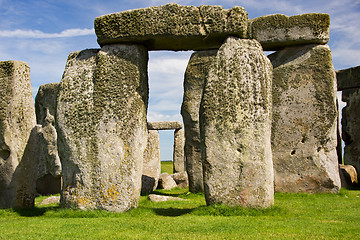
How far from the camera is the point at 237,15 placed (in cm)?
840

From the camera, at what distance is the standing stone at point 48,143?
14305 millimetres

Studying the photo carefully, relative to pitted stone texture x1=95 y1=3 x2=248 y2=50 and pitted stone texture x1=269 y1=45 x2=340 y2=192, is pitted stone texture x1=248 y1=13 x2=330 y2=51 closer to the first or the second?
pitted stone texture x1=269 y1=45 x2=340 y2=192

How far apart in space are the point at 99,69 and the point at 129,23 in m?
1.03

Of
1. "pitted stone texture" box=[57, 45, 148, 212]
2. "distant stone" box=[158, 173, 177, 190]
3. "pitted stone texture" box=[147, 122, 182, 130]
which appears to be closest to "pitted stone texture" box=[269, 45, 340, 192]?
"distant stone" box=[158, 173, 177, 190]

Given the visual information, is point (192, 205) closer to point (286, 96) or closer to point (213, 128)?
point (213, 128)

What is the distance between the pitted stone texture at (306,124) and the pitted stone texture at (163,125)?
1008 cm

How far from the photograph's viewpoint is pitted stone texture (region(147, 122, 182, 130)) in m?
22.0

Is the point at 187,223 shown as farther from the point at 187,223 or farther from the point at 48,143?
the point at 48,143

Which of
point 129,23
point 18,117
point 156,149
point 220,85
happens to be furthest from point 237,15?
point 156,149

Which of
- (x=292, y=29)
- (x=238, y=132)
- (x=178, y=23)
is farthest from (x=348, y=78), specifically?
(x=178, y=23)

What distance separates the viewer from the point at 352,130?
1623cm

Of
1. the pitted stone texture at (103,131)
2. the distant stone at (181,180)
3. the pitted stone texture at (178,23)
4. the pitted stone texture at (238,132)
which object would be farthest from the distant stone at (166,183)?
the pitted stone texture at (178,23)

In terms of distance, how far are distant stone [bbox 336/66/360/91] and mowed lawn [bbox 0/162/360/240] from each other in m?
8.19

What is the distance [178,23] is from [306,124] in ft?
18.4
